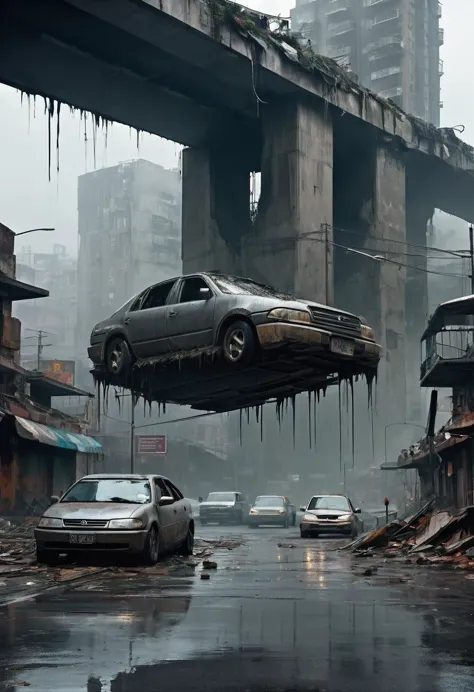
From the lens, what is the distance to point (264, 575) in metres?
15.2

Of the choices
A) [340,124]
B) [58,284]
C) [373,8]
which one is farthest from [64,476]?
[58,284]

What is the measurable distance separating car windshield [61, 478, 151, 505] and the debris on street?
12.7ft

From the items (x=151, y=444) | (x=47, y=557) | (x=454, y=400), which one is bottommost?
(x=47, y=557)

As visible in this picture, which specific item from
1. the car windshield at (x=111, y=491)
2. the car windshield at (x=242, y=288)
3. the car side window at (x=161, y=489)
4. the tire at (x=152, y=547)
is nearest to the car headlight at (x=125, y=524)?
the tire at (x=152, y=547)

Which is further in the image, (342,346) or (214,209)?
(214,209)

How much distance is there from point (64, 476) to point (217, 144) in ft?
69.4

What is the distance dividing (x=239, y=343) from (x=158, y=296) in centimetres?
313

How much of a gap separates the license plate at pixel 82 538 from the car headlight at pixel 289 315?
486cm

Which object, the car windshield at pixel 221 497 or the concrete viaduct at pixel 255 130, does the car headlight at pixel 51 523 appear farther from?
the car windshield at pixel 221 497

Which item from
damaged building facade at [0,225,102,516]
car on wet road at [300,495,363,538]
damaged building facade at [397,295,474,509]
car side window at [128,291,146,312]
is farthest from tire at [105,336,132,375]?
damaged building facade at [397,295,474,509]

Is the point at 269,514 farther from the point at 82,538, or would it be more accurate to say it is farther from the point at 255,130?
the point at 82,538

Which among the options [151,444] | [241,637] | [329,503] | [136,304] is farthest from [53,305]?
[241,637]

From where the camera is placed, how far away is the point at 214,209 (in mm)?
60562

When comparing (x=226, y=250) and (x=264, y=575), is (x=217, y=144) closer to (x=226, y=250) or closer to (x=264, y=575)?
(x=226, y=250)
